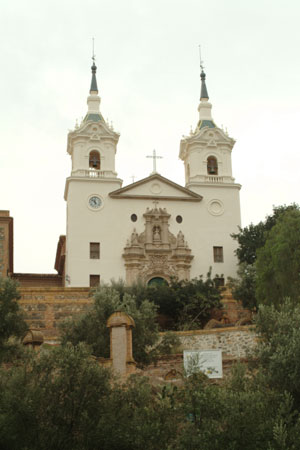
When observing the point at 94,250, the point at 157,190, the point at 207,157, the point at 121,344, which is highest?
the point at 207,157

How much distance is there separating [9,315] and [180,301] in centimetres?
1412

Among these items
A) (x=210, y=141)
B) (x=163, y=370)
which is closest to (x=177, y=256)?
(x=210, y=141)

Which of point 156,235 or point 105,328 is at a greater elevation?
point 156,235

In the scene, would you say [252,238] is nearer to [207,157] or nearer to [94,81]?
[207,157]

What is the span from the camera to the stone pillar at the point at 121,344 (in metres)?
21.5

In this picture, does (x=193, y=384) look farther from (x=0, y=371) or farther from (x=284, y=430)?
(x=0, y=371)

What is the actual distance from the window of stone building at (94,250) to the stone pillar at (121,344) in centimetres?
2464

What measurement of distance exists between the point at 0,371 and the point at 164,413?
4637 mm

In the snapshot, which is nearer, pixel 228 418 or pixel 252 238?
pixel 228 418

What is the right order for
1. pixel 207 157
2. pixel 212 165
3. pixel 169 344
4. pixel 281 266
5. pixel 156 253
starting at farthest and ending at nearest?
1. pixel 212 165
2. pixel 207 157
3. pixel 156 253
4. pixel 281 266
5. pixel 169 344

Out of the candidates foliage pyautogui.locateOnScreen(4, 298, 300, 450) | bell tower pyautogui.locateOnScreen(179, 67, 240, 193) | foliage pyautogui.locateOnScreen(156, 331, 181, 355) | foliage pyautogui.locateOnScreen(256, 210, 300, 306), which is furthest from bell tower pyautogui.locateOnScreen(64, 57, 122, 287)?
foliage pyautogui.locateOnScreen(4, 298, 300, 450)

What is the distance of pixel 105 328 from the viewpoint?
2644 cm

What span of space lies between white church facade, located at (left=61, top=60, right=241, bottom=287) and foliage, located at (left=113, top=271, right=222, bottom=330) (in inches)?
300

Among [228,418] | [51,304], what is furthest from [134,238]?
[228,418]
